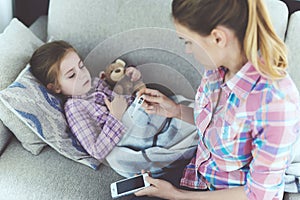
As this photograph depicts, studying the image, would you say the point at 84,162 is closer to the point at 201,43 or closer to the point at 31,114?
the point at 31,114

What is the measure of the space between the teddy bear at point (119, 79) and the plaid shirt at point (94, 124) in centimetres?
6

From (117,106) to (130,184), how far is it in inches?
13.4

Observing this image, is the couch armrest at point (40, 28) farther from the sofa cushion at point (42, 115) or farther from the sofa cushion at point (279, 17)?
the sofa cushion at point (279, 17)

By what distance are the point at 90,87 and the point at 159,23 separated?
1.16ft

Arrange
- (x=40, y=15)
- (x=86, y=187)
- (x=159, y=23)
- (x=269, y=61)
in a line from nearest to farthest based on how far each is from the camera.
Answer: (x=269, y=61) → (x=86, y=187) → (x=159, y=23) → (x=40, y=15)

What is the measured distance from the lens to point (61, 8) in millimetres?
1766

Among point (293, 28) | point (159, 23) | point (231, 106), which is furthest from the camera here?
point (159, 23)

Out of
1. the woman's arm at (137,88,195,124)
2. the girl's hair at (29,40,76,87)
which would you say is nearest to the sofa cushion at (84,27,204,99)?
the girl's hair at (29,40,76,87)

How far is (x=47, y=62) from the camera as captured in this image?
62.6 inches

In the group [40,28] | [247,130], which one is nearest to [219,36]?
[247,130]

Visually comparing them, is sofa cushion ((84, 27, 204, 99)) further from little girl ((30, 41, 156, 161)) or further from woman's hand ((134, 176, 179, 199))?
woman's hand ((134, 176, 179, 199))

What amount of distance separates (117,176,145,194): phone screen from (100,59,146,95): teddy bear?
0.40m

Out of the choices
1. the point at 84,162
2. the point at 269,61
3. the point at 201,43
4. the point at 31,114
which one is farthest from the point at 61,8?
the point at 269,61

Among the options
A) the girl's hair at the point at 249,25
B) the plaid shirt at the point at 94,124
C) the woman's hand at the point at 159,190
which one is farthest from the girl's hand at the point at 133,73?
the girl's hair at the point at 249,25
